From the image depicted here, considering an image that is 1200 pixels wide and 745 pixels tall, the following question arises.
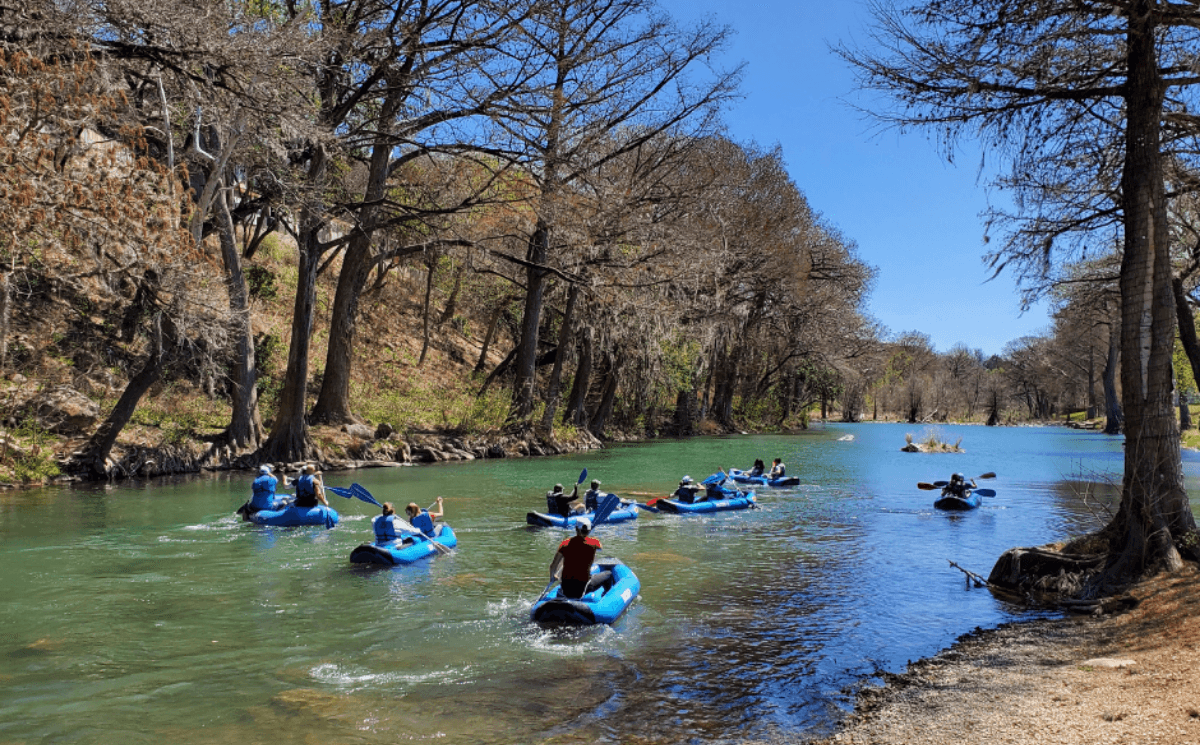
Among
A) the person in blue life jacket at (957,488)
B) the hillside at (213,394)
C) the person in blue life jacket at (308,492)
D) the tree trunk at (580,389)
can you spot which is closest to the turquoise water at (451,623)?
the person in blue life jacket at (308,492)

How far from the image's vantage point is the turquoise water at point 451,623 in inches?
255

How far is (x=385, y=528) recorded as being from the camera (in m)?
12.0

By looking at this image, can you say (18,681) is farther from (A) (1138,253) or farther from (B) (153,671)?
(A) (1138,253)

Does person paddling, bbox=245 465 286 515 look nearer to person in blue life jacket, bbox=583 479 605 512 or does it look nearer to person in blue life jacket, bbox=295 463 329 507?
person in blue life jacket, bbox=295 463 329 507

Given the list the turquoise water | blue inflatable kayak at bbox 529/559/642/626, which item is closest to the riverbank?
the turquoise water

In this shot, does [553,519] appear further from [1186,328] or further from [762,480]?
[1186,328]

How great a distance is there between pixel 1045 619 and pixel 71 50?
1292cm

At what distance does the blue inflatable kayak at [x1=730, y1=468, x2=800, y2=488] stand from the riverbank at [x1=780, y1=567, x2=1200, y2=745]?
14520mm

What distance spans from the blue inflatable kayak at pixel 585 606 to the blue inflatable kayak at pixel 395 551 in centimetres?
333

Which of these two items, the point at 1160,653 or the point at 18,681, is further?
the point at 18,681

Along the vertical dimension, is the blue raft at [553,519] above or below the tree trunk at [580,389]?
below

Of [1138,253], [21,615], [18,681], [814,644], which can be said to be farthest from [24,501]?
[1138,253]

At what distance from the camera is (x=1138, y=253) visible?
29.3ft

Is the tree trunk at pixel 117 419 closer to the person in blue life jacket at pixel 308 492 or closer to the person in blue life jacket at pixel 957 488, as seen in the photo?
the person in blue life jacket at pixel 308 492
